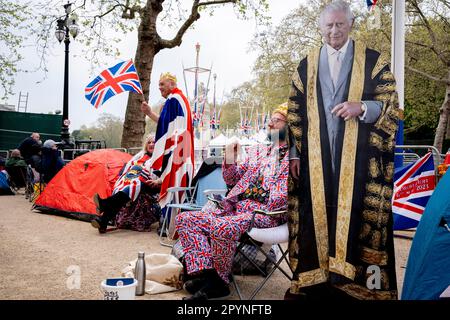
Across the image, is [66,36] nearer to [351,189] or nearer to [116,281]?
[116,281]

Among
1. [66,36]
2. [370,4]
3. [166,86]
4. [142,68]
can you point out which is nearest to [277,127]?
[370,4]

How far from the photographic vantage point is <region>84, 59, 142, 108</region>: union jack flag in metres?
4.73

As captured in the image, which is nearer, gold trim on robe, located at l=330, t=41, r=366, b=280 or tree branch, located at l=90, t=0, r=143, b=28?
gold trim on robe, located at l=330, t=41, r=366, b=280

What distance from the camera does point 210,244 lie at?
3008mm

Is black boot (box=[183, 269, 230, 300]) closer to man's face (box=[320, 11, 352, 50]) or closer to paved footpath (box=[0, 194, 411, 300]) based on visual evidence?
paved footpath (box=[0, 194, 411, 300])

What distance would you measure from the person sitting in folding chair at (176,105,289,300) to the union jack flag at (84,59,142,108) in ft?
7.32

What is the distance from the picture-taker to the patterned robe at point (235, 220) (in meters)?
2.90

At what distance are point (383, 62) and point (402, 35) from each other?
0.61 metres

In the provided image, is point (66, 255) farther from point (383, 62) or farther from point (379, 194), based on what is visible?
point (383, 62)

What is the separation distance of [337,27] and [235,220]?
1.35 meters

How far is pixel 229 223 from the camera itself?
2.89m

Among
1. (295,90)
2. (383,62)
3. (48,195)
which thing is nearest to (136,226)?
(48,195)

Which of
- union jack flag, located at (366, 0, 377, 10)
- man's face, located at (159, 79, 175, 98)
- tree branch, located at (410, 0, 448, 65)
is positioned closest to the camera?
union jack flag, located at (366, 0, 377, 10)

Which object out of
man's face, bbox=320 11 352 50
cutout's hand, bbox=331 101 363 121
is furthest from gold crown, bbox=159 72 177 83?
cutout's hand, bbox=331 101 363 121
